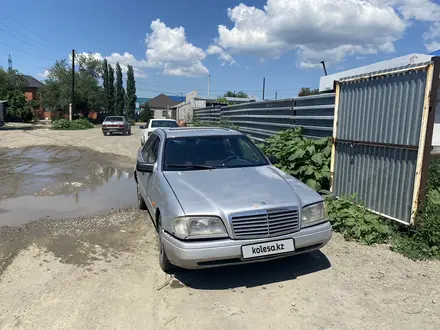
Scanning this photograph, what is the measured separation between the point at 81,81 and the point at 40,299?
50978mm

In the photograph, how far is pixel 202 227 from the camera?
10.5 feet

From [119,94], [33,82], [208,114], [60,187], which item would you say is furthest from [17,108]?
[60,187]

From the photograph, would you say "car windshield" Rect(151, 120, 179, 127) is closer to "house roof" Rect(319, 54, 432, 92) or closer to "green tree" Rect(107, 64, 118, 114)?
"house roof" Rect(319, 54, 432, 92)

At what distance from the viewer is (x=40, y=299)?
10.4 ft

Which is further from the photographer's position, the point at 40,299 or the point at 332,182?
the point at 332,182

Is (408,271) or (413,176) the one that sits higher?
(413,176)

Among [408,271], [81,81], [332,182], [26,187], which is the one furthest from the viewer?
[81,81]

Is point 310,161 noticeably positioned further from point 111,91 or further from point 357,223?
point 111,91

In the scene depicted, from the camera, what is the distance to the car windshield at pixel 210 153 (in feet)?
14.6

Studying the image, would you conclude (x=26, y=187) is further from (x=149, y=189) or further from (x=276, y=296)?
(x=276, y=296)

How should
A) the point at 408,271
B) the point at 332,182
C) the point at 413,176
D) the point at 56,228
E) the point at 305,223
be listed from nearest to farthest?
1. the point at 305,223
2. the point at 408,271
3. the point at 413,176
4. the point at 56,228
5. the point at 332,182

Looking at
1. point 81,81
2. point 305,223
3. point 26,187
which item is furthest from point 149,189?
point 81,81

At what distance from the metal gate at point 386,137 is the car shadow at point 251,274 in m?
1.51

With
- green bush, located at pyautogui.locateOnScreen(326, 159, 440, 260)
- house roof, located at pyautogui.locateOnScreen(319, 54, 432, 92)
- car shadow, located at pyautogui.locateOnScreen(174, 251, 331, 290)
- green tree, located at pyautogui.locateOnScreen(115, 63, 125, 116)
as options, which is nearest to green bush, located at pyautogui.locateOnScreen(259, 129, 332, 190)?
green bush, located at pyautogui.locateOnScreen(326, 159, 440, 260)
